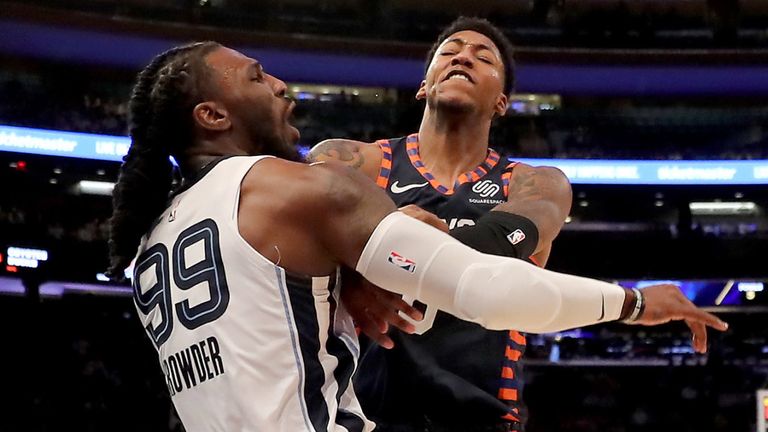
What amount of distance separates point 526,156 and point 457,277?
43.8ft

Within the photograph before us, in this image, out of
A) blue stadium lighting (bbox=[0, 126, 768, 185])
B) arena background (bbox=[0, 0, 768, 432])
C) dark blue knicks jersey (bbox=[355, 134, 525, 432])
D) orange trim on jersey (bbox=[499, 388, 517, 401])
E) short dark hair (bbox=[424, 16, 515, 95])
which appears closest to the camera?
dark blue knicks jersey (bbox=[355, 134, 525, 432])

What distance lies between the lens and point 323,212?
2.15 meters

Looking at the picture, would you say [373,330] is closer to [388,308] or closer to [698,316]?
[388,308]

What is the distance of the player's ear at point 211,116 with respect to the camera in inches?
96.3

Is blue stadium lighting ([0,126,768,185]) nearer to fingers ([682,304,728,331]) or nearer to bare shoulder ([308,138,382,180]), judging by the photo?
bare shoulder ([308,138,382,180])

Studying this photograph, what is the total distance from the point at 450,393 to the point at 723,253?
14.0 meters

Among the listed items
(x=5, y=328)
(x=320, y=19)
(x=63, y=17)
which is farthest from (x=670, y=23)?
(x=5, y=328)

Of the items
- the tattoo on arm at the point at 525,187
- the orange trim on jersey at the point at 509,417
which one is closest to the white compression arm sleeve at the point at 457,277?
the orange trim on jersey at the point at 509,417

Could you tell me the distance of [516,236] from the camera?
117 inches

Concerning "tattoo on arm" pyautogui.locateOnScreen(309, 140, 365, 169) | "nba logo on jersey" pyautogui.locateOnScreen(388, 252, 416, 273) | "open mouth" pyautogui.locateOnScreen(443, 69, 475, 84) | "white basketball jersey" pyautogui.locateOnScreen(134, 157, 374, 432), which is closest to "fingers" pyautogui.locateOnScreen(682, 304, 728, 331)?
"nba logo on jersey" pyautogui.locateOnScreen(388, 252, 416, 273)

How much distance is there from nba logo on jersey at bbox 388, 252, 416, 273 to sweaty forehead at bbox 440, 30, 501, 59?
2.02 m

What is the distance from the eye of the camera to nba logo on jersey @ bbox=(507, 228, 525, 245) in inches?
115

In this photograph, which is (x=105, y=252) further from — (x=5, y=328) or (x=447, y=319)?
(x=447, y=319)

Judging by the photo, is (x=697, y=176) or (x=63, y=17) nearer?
(x=63, y=17)
